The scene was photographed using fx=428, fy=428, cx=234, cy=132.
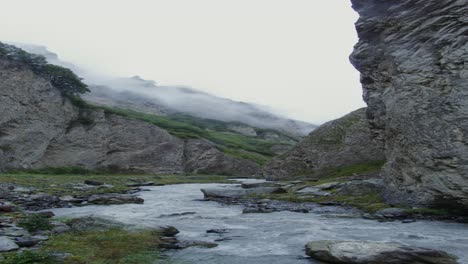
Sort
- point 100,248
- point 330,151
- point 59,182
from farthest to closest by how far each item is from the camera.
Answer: point 330,151 < point 59,182 < point 100,248

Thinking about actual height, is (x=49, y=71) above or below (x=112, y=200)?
above

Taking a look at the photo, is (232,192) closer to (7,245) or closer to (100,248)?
(100,248)

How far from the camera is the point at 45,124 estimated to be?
116m

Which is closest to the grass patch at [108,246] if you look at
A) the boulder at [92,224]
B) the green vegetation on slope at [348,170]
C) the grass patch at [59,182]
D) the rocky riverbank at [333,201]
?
the boulder at [92,224]

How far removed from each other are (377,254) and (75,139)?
11453cm

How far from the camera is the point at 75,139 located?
12181 cm

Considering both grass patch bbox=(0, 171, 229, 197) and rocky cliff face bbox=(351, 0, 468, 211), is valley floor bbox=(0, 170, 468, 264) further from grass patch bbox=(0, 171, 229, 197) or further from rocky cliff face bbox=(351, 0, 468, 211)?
grass patch bbox=(0, 171, 229, 197)

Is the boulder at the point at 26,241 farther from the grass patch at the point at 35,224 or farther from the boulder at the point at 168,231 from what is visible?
the boulder at the point at 168,231

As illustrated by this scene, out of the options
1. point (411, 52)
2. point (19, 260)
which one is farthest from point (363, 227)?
point (19, 260)

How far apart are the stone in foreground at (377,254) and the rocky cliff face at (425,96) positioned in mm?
15288

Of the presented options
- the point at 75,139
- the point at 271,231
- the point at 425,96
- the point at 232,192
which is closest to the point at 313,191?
the point at 232,192

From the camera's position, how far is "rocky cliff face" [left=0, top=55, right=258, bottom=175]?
356 feet

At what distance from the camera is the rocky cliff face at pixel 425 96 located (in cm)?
3400

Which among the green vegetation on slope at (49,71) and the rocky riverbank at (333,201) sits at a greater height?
the green vegetation on slope at (49,71)
